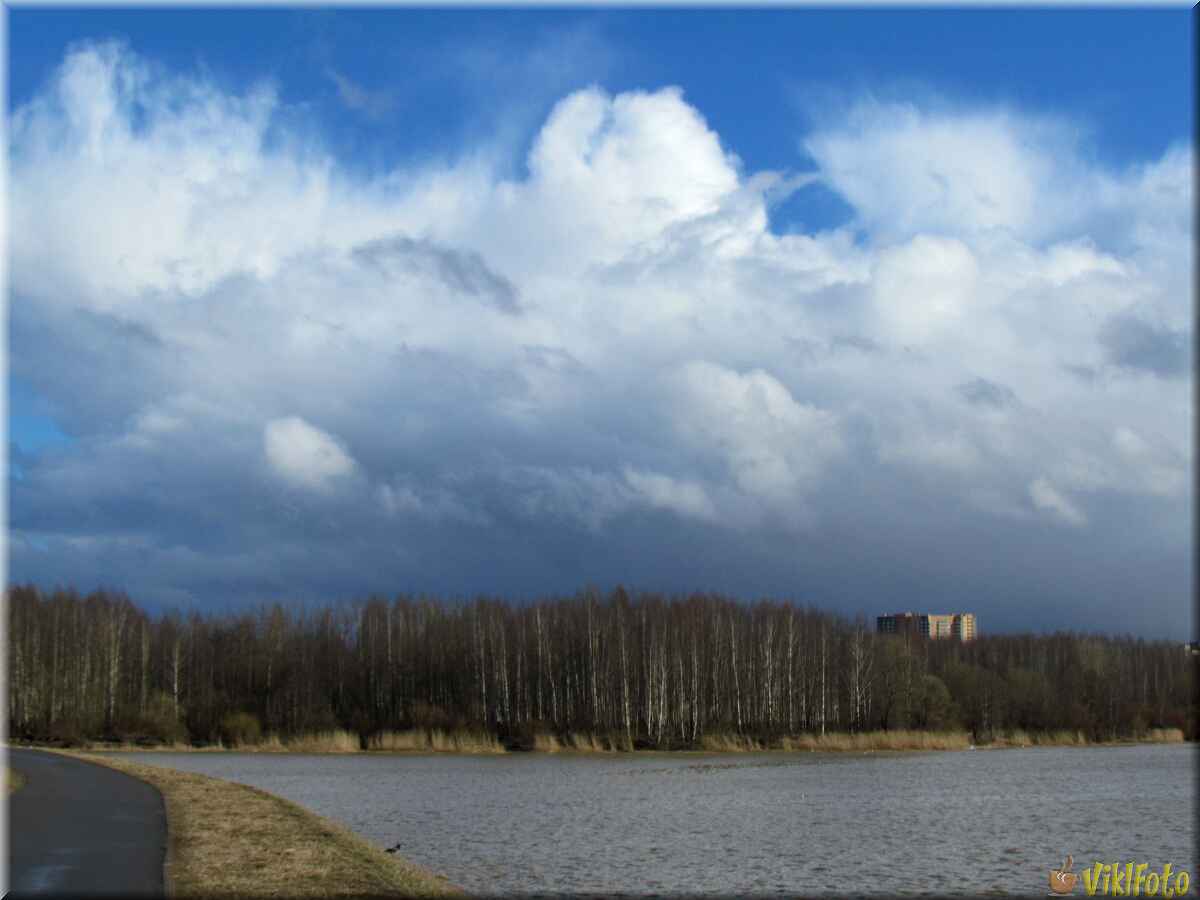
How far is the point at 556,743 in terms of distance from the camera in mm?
80500

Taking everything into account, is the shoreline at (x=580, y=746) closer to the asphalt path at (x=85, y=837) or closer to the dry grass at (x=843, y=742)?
the dry grass at (x=843, y=742)

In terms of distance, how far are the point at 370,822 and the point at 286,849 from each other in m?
12.2

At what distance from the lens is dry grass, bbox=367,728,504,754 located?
7994 centimetres

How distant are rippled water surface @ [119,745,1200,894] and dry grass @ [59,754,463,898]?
217 cm

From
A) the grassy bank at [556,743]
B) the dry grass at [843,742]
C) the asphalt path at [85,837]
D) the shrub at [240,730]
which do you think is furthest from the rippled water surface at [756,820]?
the shrub at [240,730]

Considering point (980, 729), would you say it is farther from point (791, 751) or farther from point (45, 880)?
point (45, 880)

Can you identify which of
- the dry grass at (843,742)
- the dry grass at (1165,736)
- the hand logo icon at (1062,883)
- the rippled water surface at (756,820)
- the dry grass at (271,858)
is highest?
the dry grass at (271,858)

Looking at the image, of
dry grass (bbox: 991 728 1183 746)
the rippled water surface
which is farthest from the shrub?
dry grass (bbox: 991 728 1183 746)

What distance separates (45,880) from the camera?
49.2ft

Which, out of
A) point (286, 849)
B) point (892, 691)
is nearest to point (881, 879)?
point (286, 849)

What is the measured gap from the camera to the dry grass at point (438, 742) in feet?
262

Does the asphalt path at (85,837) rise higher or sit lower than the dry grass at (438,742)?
higher

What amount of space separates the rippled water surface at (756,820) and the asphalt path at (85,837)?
18.8ft

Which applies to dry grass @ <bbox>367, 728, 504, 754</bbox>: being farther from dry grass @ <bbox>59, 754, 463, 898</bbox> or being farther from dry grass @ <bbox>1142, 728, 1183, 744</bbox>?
dry grass @ <bbox>59, 754, 463, 898</bbox>
